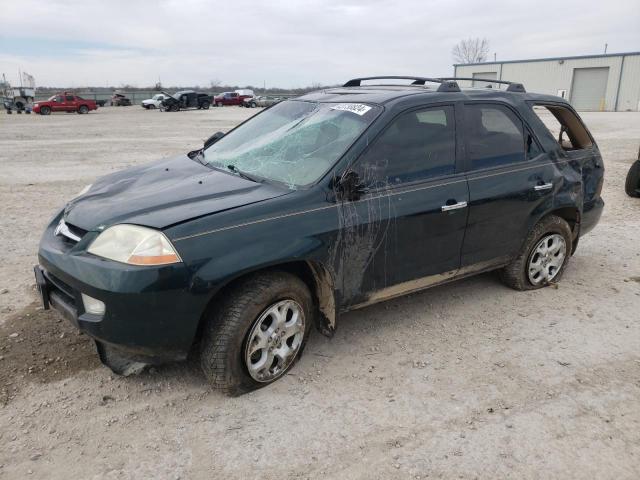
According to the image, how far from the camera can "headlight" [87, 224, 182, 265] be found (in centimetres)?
273

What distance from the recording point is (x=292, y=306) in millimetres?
3234

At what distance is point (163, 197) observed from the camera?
10.6 feet

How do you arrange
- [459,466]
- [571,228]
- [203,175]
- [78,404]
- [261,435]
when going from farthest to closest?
[571,228]
[203,175]
[78,404]
[261,435]
[459,466]

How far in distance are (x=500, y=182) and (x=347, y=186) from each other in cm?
149

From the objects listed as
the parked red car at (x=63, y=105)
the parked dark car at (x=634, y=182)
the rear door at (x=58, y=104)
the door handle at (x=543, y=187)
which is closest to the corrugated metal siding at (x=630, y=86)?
the parked dark car at (x=634, y=182)

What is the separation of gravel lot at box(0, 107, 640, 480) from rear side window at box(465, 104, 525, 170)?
125 cm

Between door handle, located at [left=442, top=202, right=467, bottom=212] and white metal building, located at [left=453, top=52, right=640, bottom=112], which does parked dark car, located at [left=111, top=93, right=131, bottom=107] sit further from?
door handle, located at [left=442, top=202, right=467, bottom=212]

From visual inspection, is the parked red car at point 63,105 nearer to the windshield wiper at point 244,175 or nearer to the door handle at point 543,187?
the windshield wiper at point 244,175

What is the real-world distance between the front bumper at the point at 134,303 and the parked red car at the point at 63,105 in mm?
38199

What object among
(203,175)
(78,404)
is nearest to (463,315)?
(203,175)

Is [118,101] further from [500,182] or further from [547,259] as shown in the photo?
[500,182]

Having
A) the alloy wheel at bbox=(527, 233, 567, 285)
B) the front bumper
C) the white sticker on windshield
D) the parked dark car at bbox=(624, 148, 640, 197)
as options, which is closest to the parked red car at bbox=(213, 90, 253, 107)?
the parked dark car at bbox=(624, 148, 640, 197)

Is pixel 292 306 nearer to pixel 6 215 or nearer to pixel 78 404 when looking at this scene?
pixel 78 404

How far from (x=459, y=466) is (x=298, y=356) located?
48.3 inches
